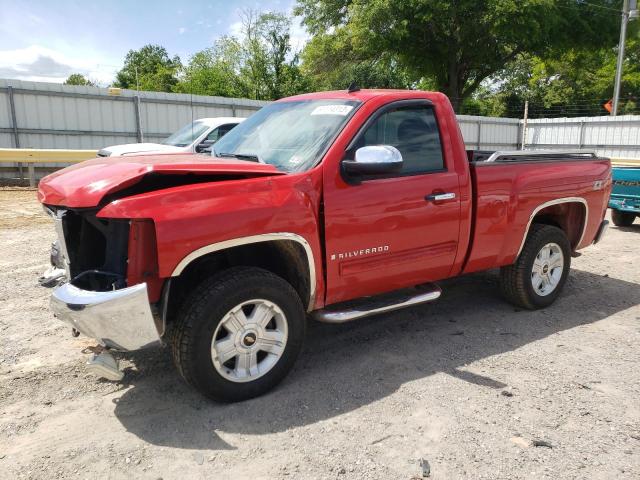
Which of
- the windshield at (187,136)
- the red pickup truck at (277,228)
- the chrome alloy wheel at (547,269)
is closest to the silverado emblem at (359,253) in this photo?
the red pickup truck at (277,228)

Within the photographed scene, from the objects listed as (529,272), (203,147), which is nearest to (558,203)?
(529,272)

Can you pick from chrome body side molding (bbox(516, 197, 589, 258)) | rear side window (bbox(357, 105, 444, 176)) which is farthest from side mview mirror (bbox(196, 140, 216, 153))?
chrome body side molding (bbox(516, 197, 589, 258))

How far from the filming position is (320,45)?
29.5m

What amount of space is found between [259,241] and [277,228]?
0.14m

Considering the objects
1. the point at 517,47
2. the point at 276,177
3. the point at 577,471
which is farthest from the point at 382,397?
the point at 517,47

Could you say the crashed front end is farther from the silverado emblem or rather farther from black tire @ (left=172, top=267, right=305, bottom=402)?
the silverado emblem

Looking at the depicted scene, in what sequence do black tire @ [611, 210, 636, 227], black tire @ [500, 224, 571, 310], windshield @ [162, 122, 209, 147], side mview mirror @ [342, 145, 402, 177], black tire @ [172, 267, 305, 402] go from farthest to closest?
windshield @ [162, 122, 209, 147], black tire @ [611, 210, 636, 227], black tire @ [500, 224, 571, 310], side mview mirror @ [342, 145, 402, 177], black tire @ [172, 267, 305, 402]

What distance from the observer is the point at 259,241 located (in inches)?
130

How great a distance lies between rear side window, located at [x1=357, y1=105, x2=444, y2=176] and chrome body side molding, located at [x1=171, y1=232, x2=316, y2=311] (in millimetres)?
991

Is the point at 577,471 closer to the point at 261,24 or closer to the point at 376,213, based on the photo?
the point at 376,213

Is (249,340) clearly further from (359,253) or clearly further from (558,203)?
(558,203)

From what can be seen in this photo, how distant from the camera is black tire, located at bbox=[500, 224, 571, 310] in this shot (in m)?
5.02

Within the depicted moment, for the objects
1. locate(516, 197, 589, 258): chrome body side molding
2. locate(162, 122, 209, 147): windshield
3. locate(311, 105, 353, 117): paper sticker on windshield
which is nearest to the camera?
locate(311, 105, 353, 117): paper sticker on windshield

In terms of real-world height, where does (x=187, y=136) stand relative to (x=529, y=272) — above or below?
above
